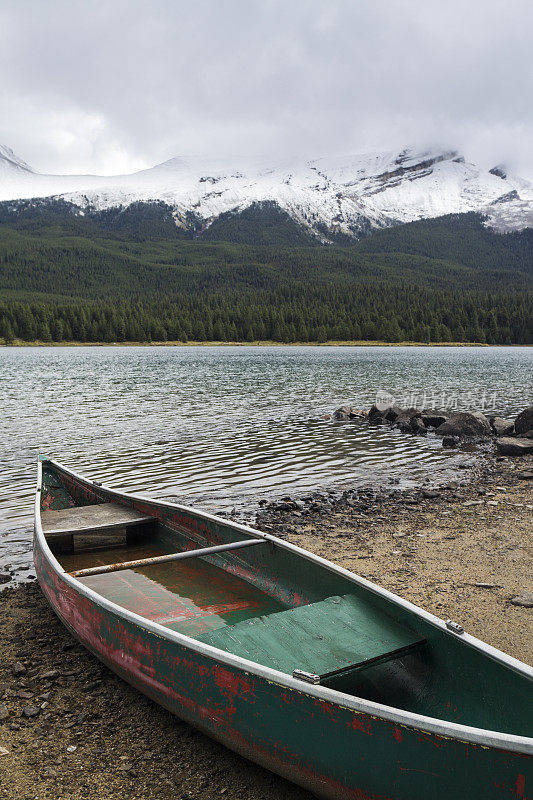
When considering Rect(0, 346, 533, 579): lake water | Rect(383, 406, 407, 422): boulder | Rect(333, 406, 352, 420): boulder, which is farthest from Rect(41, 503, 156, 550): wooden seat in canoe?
Rect(333, 406, 352, 420): boulder

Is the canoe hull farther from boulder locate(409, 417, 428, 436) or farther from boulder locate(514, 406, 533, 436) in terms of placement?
boulder locate(514, 406, 533, 436)

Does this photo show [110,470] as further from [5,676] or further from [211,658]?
[211,658]

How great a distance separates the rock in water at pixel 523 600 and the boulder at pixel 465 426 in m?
18.4

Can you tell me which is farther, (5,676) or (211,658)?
(5,676)

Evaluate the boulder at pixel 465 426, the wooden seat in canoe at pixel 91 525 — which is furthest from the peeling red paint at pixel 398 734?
the boulder at pixel 465 426

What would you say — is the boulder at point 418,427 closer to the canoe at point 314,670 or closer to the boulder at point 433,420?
the boulder at point 433,420

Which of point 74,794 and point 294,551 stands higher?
point 294,551

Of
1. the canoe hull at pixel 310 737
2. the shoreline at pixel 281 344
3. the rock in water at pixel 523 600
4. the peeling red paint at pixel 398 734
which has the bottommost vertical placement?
the rock in water at pixel 523 600

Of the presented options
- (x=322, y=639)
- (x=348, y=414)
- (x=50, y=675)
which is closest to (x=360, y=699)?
(x=322, y=639)

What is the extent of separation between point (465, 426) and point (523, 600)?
1896cm

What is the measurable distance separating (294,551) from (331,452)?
51.2 ft

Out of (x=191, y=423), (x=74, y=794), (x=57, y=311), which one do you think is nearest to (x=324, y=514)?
(x=74, y=794)

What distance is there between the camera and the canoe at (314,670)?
14.4ft

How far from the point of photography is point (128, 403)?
38875 mm
